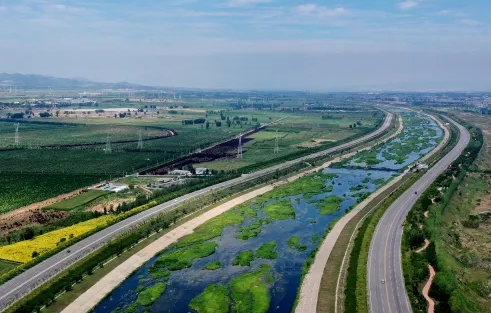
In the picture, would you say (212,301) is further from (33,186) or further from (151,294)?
(33,186)

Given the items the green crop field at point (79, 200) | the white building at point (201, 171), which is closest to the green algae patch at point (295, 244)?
the green crop field at point (79, 200)

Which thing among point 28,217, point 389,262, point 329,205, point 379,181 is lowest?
point 329,205

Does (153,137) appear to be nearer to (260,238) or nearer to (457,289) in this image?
(260,238)

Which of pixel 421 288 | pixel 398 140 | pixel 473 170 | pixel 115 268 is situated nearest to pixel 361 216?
pixel 421 288

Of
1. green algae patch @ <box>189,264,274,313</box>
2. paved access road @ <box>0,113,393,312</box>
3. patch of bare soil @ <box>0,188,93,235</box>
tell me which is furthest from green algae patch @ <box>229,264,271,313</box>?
patch of bare soil @ <box>0,188,93,235</box>

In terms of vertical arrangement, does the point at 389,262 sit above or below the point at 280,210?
above

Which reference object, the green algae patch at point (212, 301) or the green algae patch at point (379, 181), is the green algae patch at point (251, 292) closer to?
the green algae patch at point (212, 301)

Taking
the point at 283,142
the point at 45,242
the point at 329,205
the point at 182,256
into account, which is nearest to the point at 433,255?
the point at 329,205

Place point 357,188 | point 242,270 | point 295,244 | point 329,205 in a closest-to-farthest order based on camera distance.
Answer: point 242,270
point 295,244
point 329,205
point 357,188

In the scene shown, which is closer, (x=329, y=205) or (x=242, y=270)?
(x=242, y=270)
